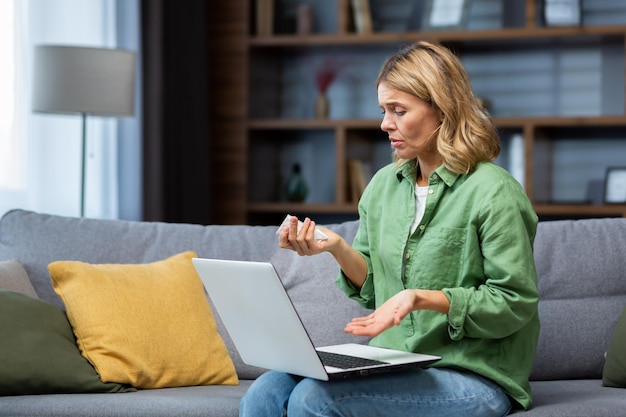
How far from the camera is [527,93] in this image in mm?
4559

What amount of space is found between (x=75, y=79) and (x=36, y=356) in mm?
1433

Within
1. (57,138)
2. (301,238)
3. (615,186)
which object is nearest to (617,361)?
(301,238)

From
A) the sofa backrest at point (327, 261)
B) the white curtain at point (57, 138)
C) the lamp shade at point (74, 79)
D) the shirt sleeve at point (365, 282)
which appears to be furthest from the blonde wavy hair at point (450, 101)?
the white curtain at point (57, 138)

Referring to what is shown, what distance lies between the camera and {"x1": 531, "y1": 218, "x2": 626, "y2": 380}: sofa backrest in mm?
2359

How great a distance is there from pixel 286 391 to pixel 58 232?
1.02 metres

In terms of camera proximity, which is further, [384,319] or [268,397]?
[268,397]

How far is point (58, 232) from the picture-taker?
101 inches

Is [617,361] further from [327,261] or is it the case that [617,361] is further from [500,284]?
[327,261]

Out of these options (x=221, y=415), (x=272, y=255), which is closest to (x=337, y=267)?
(x=272, y=255)

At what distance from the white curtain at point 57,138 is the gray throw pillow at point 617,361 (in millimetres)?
2171

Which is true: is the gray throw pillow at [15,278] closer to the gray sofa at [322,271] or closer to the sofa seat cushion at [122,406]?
the gray sofa at [322,271]

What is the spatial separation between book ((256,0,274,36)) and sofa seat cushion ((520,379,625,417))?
2673 millimetres

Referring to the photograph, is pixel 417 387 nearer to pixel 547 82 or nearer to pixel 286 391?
pixel 286 391

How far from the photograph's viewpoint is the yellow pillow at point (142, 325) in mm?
2246
